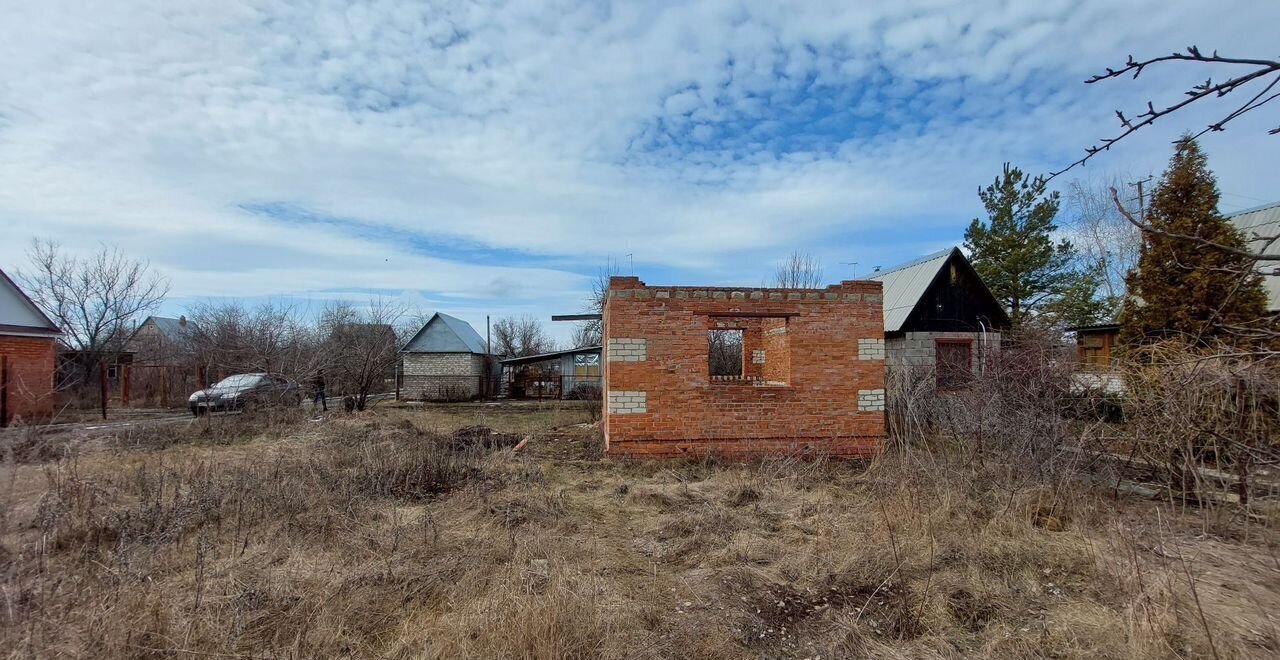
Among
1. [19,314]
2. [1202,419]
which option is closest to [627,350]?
[1202,419]

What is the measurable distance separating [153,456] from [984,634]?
410 inches

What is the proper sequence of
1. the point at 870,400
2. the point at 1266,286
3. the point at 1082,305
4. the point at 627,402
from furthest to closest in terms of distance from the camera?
the point at 1082,305 → the point at 1266,286 → the point at 870,400 → the point at 627,402

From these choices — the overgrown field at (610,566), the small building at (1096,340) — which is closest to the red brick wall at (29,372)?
the overgrown field at (610,566)

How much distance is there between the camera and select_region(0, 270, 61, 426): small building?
1403cm

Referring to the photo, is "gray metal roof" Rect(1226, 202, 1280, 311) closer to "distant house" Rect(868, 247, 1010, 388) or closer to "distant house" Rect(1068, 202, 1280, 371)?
"distant house" Rect(1068, 202, 1280, 371)

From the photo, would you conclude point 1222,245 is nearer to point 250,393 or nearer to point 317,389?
point 250,393

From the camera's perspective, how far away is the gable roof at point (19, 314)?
583 inches

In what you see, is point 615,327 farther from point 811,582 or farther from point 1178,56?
point 1178,56

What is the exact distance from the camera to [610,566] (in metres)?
4.55

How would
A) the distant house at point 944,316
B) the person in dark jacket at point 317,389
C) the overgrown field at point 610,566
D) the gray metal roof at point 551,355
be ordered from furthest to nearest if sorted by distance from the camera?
the gray metal roof at point 551,355 → the person in dark jacket at point 317,389 → the distant house at point 944,316 → the overgrown field at point 610,566

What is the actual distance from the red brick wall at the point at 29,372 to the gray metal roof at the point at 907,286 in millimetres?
22036

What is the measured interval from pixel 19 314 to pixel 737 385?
19270mm

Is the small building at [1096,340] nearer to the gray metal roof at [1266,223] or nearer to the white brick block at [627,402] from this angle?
the gray metal roof at [1266,223]

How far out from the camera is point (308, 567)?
4.09 m
